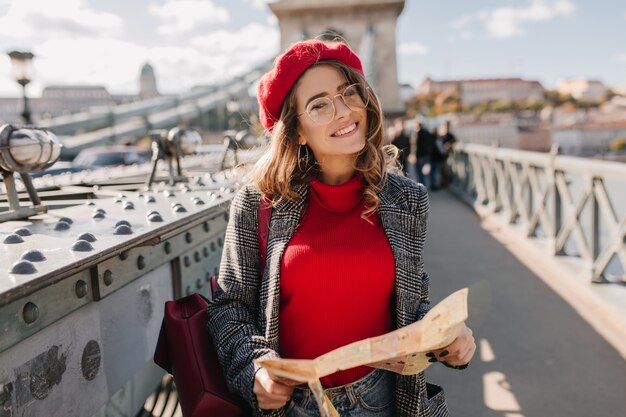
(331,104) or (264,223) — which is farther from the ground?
(331,104)

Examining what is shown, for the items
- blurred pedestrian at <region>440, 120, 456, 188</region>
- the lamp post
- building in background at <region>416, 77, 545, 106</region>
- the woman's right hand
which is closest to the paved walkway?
the woman's right hand

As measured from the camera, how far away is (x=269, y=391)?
113 centimetres

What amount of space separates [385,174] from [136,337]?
2.89 feet

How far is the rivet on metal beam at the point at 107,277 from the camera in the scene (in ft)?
4.69

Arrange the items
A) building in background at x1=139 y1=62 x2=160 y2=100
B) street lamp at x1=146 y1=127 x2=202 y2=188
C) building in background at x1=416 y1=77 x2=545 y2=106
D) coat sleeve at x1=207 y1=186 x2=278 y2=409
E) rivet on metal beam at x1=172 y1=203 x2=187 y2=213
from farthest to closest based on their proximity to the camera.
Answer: building in background at x1=416 y1=77 x2=545 y2=106 < building in background at x1=139 y1=62 x2=160 y2=100 < street lamp at x1=146 y1=127 x2=202 y2=188 < rivet on metal beam at x1=172 y1=203 x2=187 y2=213 < coat sleeve at x1=207 y1=186 x2=278 y2=409

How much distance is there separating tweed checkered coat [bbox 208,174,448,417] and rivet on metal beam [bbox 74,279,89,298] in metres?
0.30

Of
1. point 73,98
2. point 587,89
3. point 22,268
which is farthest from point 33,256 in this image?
point 587,89

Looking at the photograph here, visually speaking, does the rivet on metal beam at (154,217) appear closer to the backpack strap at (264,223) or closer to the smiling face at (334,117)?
the backpack strap at (264,223)

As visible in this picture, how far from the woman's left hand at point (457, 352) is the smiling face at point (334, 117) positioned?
0.51 meters

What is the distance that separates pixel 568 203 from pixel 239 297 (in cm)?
361

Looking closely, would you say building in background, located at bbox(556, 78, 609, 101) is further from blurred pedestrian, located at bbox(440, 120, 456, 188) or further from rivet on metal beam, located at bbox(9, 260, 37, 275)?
rivet on metal beam, located at bbox(9, 260, 37, 275)

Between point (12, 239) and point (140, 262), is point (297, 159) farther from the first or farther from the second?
point (12, 239)

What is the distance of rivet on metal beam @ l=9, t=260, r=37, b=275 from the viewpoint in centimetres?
110

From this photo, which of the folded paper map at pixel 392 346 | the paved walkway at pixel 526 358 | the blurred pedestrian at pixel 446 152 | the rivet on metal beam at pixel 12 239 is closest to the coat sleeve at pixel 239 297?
the folded paper map at pixel 392 346
